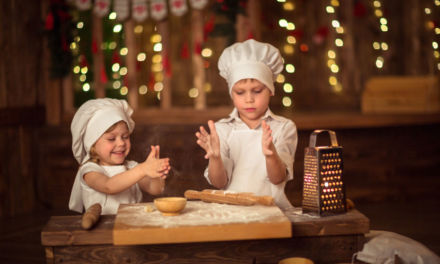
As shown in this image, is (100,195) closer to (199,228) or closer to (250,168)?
(250,168)

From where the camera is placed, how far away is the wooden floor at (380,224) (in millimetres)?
4822

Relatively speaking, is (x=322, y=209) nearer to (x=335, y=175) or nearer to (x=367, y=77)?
(x=335, y=175)

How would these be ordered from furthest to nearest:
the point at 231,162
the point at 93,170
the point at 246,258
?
the point at 231,162 → the point at 93,170 → the point at 246,258

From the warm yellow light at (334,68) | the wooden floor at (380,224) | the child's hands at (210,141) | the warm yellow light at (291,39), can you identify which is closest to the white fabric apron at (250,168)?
the child's hands at (210,141)

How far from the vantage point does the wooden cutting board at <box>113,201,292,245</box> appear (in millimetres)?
2436

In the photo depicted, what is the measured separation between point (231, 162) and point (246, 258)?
0.97 metres

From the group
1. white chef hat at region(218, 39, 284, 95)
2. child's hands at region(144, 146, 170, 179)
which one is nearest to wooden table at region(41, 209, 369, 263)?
child's hands at region(144, 146, 170, 179)

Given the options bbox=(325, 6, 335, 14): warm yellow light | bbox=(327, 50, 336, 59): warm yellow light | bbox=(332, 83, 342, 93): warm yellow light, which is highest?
bbox=(325, 6, 335, 14): warm yellow light

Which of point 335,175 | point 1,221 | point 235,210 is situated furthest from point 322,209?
point 1,221

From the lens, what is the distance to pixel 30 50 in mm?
6398

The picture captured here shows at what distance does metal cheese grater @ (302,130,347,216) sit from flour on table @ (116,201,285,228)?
198 mm

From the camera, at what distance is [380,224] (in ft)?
18.3

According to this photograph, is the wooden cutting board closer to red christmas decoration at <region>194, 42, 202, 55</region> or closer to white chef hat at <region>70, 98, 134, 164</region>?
white chef hat at <region>70, 98, 134, 164</region>

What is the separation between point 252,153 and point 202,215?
36.6 inches
